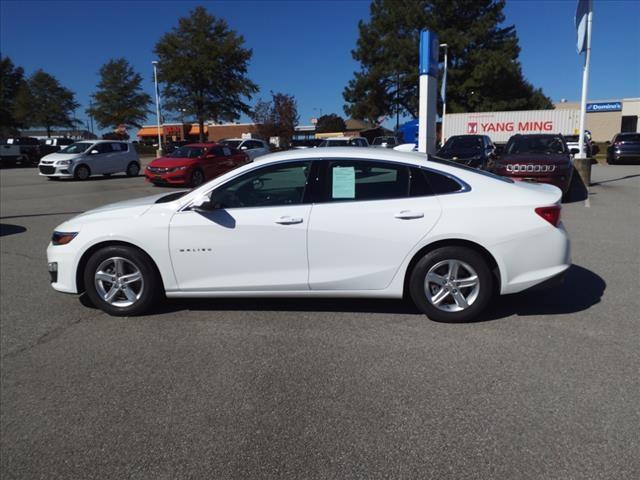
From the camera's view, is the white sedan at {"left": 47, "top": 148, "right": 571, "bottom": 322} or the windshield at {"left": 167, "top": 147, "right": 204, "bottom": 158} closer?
the white sedan at {"left": 47, "top": 148, "right": 571, "bottom": 322}

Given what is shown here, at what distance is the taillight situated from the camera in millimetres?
4344

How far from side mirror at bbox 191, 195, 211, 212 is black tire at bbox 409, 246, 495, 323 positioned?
6.08 feet

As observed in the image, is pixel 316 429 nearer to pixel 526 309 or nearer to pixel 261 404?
pixel 261 404

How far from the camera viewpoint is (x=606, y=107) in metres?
63.8

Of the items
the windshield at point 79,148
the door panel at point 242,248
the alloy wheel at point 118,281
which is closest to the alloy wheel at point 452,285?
the door panel at point 242,248

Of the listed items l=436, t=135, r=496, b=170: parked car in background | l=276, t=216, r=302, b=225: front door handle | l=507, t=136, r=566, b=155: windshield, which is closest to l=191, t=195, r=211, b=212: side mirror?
l=276, t=216, r=302, b=225: front door handle

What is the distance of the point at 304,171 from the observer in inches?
180

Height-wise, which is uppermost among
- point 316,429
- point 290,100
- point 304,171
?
point 290,100

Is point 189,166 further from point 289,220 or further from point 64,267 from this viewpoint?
point 289,220

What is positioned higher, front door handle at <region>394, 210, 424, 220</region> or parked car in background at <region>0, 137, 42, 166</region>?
parked car in background at <region>0, 137, 42, 166</region>

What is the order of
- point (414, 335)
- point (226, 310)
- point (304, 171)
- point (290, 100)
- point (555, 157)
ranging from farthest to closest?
point (290, 100), point (555, 157), point (226, 310), point (304, 171), point (414, 335)

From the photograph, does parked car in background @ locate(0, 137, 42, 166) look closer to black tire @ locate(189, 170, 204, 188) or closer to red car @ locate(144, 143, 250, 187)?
red car @ locate(144, 143, 250, 187)

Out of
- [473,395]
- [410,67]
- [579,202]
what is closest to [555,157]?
[579,202]

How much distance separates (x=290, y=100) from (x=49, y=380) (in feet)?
185
